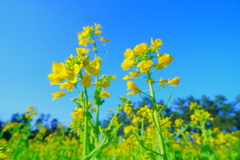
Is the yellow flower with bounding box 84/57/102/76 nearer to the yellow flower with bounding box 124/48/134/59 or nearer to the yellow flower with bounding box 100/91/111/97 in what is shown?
the yellow flower with bounding box 100/91/111/97

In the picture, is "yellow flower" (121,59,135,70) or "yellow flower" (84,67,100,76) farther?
"yellow flower" (121,59,135,70)

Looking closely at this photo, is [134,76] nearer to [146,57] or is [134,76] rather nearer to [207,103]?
[146,57]

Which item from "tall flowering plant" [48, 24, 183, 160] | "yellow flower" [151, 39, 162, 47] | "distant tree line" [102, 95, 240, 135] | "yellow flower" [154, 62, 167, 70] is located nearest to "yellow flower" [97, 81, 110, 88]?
"tall flowering plant" [48, 24, 183, 160]

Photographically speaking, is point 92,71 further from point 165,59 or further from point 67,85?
point 165,59

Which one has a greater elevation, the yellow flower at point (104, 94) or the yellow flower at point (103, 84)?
the yellow flower at point (103, 84)

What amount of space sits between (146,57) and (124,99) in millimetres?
553

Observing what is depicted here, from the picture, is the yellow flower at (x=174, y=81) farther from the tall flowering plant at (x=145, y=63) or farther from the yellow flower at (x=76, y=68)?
the yellow flower at (x=76, y=68)

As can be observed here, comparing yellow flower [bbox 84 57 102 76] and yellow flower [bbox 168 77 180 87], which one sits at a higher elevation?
yellow flower [bbox 84 57 102 76]

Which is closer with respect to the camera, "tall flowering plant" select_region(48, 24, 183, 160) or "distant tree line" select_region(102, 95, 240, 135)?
"tall flowering plant" select_region(48, 24, 183, 160)

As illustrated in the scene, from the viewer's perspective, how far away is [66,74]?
1299mm

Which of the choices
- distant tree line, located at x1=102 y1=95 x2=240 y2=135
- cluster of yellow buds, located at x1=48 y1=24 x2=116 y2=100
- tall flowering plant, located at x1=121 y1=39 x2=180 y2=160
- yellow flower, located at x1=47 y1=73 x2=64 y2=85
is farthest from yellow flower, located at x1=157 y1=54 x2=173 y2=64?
distant tree line, located at x1=102 y1=95 x2=240 y2=135

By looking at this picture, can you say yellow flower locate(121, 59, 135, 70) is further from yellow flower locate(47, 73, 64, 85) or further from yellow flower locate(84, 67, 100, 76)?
yellow flower locate(47, 73, 64, 85)

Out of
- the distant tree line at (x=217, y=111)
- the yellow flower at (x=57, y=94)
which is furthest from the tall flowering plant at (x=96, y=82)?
the distant tree line at (x=217, y=111)

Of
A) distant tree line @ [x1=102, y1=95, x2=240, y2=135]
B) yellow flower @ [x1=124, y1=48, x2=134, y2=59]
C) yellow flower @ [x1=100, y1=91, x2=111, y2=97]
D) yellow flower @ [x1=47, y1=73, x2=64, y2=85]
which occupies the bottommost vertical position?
yellow flower @ [x1=100, y1=91, x2=111, y2=97]
